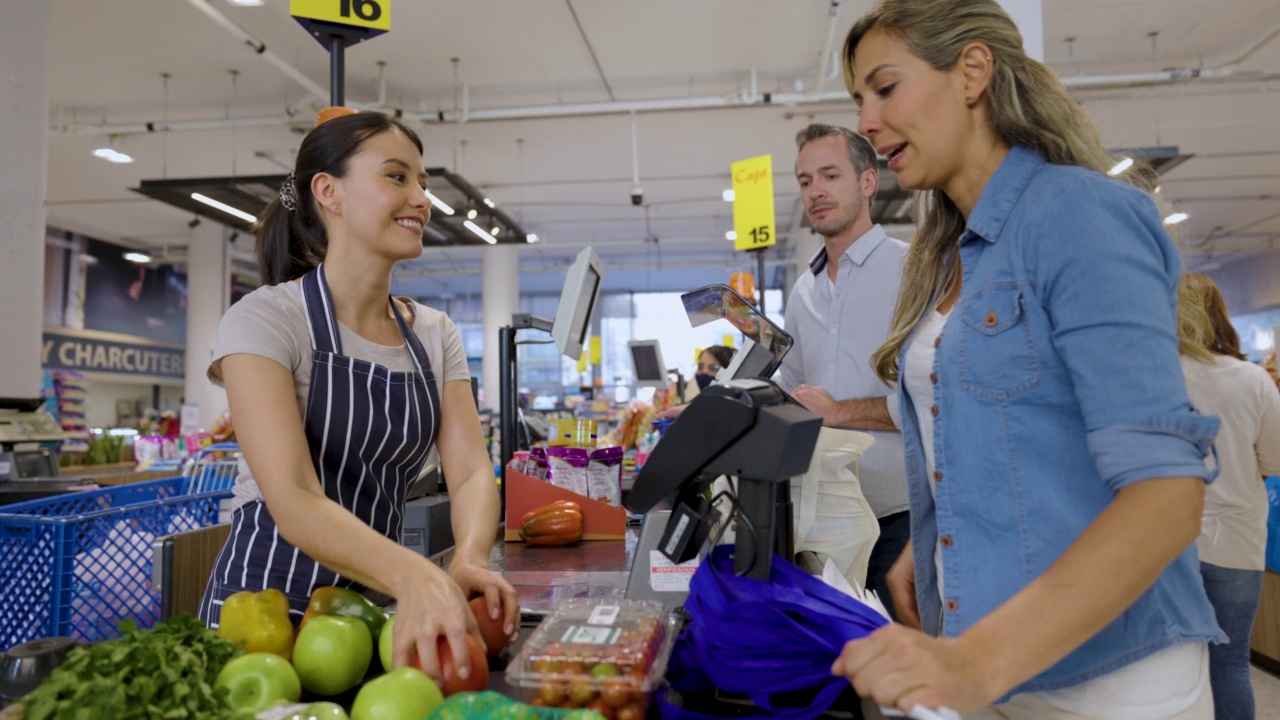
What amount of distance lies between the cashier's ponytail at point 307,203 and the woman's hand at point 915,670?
1404 mm

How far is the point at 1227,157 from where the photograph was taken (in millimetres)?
10758

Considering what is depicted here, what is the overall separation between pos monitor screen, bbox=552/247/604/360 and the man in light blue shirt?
28.1 inches

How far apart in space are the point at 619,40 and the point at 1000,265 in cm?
693

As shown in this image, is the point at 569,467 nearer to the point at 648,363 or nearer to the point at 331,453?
the point at 331,453

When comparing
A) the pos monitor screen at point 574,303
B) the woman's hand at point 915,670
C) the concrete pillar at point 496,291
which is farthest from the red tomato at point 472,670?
the concrete pillar at point 496,291

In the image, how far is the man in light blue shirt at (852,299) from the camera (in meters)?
2.15

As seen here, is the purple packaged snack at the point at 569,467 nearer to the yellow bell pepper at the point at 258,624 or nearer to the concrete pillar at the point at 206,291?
the yellow bell pepper at the point at 258,624

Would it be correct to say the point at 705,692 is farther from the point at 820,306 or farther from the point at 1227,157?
the point at 1227,157

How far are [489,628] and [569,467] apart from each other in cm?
121

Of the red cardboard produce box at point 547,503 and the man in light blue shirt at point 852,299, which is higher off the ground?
the man in light blue shirt at point 852,299

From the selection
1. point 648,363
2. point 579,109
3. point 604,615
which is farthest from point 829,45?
point 604,615

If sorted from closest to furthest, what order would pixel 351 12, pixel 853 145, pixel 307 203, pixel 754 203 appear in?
1. pixel 307 203
2. pixel 853 145
3. pixel 351 12
4. pixel 754 203

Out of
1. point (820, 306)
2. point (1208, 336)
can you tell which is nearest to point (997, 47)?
point (820, 306)

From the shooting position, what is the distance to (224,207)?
8.55 meters
